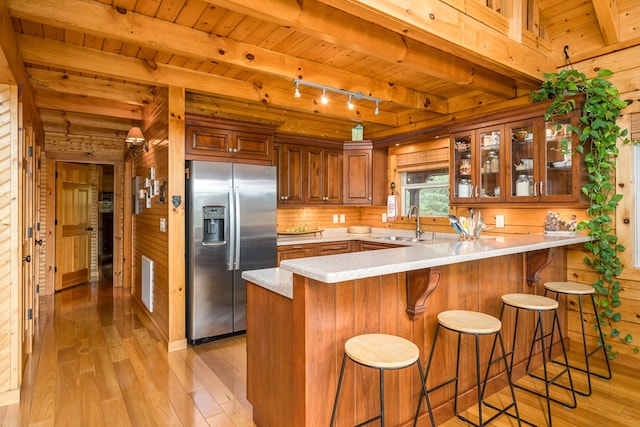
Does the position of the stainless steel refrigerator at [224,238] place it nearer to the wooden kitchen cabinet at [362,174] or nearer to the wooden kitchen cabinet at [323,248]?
the wooden kitchen cabinet at [323,248]

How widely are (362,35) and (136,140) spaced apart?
281 centimetres

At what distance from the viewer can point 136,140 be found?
4.04 metres

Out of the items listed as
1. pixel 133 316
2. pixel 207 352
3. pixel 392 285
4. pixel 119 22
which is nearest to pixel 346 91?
pixel 119 22

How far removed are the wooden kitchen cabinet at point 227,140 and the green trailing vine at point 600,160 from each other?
2776mm

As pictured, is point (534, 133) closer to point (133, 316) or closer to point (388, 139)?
point (388, 139)

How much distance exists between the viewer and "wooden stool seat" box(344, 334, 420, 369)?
1.52 meters

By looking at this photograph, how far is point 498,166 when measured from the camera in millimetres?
3594

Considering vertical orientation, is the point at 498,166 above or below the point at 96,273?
above

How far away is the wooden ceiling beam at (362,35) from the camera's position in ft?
6.98

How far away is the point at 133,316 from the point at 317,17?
4060 millimetres

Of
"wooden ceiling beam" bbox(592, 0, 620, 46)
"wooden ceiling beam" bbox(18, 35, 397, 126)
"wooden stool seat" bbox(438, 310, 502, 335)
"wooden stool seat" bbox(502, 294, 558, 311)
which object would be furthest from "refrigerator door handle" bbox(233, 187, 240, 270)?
"wooden ceiling beam" bbox(592, 0, 620, 46)

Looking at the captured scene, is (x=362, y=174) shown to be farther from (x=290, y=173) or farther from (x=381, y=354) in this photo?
(x=381, y=354)

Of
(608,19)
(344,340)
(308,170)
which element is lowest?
(344,340)

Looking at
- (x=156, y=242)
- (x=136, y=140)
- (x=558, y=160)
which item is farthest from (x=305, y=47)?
(x=156, y=242)
